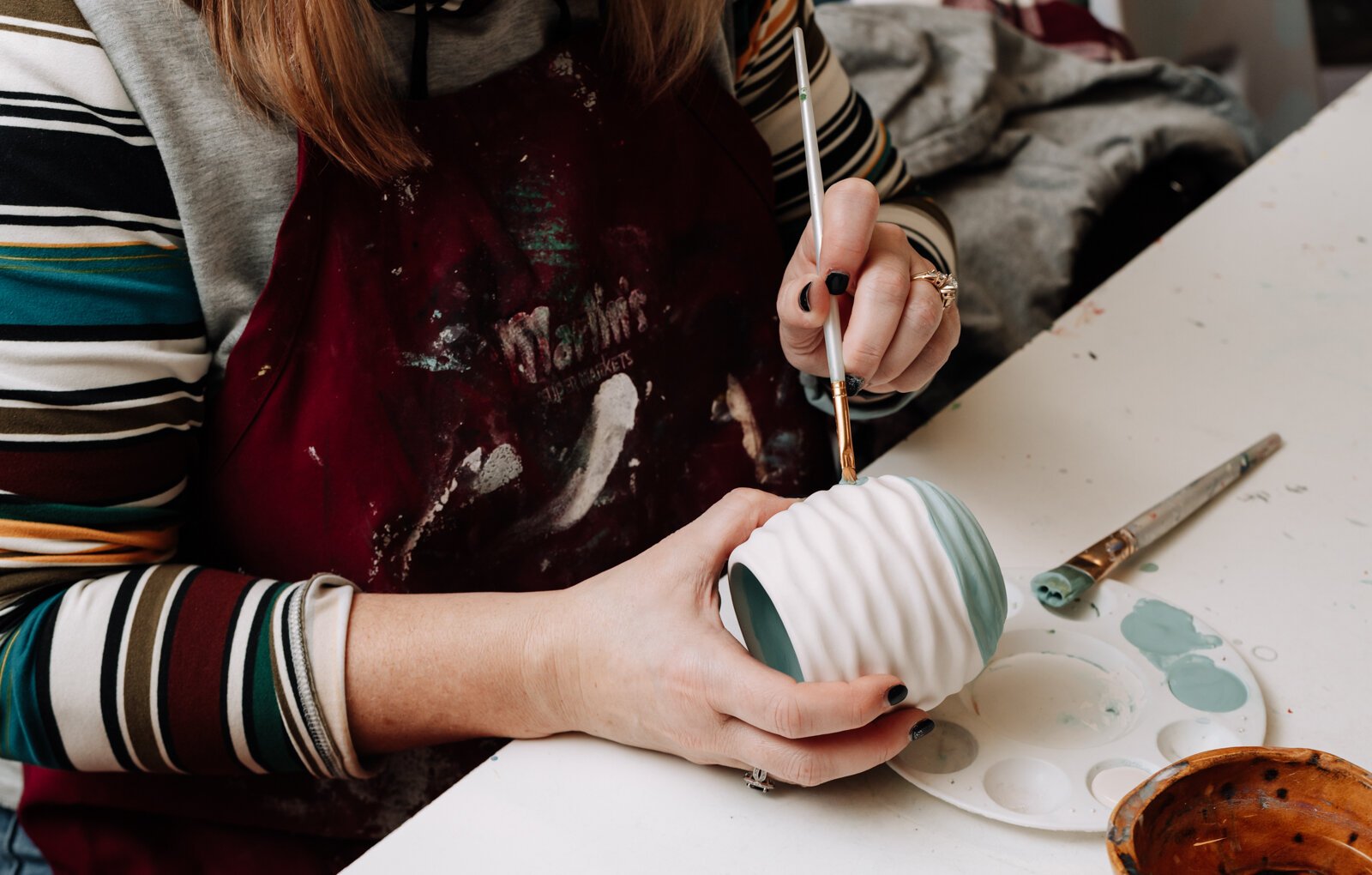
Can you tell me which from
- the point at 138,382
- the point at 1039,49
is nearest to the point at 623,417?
the point at 138,382

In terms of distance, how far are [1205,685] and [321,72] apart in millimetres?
617

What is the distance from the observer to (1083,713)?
0.57 metres

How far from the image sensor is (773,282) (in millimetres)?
883

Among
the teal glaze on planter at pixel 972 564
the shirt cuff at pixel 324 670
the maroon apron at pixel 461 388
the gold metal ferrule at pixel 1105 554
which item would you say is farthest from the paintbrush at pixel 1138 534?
the shirt cuff at pixel 324 670

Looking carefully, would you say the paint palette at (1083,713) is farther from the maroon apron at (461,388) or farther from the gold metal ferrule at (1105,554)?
the maroon apron at (461,388)

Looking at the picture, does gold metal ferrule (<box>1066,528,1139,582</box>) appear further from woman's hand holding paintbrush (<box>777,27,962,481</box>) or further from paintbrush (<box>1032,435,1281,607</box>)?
woman's hand holding paintbrush (<box>777,27,962,481</box>)

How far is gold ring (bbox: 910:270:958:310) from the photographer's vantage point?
71 centimetres

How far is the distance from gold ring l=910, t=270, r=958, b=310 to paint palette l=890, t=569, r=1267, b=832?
0.70 ft

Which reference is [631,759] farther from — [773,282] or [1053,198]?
[1053,198]

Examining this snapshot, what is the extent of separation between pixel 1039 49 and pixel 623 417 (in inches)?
43.1

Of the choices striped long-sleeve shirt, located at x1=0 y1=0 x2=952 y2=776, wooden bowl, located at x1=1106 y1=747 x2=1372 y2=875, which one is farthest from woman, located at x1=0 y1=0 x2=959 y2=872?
wooden bowl, located at x1=1106 y1=747 x2=1372 y2=875

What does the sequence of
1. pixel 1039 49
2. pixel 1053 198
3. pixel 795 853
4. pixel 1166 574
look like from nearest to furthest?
pixel 795 853
pixel 1166 574
pixel 1053 198
pixel 1039 49

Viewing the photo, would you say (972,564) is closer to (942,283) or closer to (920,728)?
(920,728)

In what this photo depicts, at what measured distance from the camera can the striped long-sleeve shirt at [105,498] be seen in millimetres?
575
